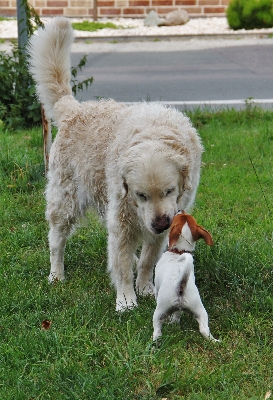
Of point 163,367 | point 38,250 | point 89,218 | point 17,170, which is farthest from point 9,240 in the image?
point 163,367

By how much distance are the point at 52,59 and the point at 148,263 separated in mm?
1699

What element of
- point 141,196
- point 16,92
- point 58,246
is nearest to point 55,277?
point 58,246

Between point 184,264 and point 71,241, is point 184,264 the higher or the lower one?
the higher one

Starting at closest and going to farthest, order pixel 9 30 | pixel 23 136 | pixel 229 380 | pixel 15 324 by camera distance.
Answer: pixel 229 380
pixel 15 324
pixel 23 136
pixel 9 30

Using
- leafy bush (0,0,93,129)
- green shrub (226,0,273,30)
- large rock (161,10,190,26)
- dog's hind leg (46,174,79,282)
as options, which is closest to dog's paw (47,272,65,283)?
dog's hind leg (46,174,79,282)

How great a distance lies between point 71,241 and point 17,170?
131cm

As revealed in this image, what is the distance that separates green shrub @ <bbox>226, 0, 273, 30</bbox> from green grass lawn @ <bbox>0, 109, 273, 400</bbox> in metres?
10.2

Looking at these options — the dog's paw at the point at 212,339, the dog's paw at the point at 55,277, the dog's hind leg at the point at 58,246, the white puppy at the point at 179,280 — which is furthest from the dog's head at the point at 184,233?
the dog's hind leg at the point at 58,246

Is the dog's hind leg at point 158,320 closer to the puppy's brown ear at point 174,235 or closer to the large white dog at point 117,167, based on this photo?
the puppy's brown ear at point 174,235

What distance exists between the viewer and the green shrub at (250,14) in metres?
16.0

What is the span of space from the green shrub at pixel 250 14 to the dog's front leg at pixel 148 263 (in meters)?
12.3

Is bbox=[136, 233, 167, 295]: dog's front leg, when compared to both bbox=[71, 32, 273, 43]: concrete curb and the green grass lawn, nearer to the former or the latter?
the green grass lawn

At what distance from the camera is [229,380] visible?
11.1 ft

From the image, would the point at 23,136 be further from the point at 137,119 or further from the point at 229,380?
the point at 229,380
